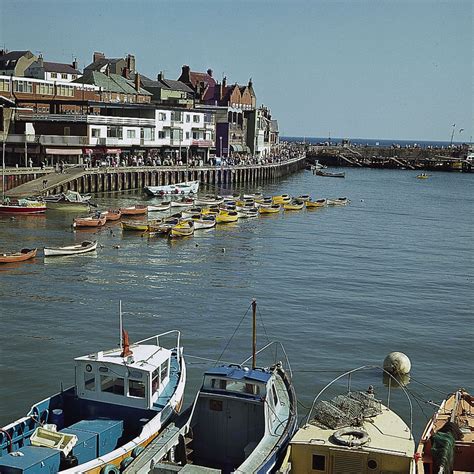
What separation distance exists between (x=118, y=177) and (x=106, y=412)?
203 feet

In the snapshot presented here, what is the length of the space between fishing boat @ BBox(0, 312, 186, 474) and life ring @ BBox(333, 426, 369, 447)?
13.8 ft

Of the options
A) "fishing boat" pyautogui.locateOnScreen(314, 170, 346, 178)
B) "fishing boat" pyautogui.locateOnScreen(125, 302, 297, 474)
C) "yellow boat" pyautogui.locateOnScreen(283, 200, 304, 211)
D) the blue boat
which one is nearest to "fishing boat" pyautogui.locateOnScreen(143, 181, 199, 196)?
"yellow boat" pyautogui.locateOnScreen(283, 200, 304, 211)

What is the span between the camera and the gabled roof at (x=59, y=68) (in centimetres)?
10531

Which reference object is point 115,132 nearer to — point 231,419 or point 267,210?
point 267,210

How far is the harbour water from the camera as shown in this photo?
25.2m

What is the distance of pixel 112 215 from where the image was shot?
5691cm

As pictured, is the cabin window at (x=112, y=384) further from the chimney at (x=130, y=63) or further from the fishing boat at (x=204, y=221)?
the chimney at (x=130, y=63)

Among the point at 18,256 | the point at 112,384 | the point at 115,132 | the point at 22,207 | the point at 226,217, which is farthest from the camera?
the point at 115,132

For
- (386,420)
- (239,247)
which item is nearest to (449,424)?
(386,420)

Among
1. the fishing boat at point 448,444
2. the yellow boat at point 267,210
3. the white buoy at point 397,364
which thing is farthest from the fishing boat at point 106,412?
the yellow boat at point 267,210

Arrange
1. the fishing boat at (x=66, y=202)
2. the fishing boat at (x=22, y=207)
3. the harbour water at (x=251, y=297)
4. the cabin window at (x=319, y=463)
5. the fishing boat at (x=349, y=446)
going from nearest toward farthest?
the fishing boat at (x=349, y=446)
the cabin window at (x=319, y=463)
the harbour water at (x=251, y=297)
the fishing boat at (x=22, y=207)
the fishing boat at (x=66, y=202)

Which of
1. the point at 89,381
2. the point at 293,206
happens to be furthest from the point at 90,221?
the point at 89,381

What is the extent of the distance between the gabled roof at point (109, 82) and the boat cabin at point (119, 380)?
87231mm

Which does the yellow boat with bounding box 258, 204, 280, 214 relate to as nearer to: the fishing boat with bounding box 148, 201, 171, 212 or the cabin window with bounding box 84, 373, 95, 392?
the fishing boat with bounding box 148, 201, 171, 212
